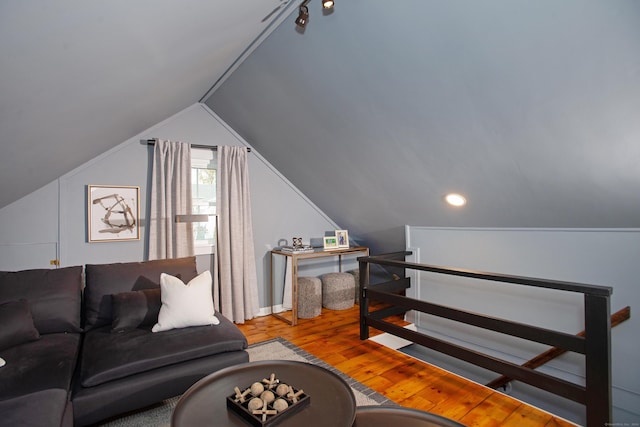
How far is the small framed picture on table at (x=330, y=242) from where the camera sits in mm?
4120

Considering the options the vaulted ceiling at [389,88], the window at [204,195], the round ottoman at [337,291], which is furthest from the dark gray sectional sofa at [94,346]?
the round ottoman at [337,291]

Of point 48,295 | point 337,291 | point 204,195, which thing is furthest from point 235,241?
point 48,295

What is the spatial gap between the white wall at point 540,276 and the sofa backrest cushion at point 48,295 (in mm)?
3061

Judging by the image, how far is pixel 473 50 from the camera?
1756 mm

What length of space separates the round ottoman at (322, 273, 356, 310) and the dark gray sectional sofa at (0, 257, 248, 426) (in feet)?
6.31

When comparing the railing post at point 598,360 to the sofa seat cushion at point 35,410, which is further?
the railing post at point 598,360

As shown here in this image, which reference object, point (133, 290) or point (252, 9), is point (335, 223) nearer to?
point (133, 290)

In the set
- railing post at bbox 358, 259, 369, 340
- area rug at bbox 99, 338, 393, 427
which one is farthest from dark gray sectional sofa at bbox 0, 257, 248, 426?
railing post at bbox 358, 259, 369, 340

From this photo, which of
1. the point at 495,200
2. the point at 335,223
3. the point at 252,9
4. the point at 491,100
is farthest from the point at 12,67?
the point at 335,223

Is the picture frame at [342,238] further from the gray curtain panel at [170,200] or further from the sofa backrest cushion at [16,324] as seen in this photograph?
the sofa backrest cushion at [16,324]

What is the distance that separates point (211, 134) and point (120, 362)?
8.46 feet

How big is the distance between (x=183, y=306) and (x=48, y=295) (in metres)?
0.91

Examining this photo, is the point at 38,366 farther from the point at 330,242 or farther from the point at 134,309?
the point at 330,242

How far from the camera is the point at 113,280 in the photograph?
2.49 m
